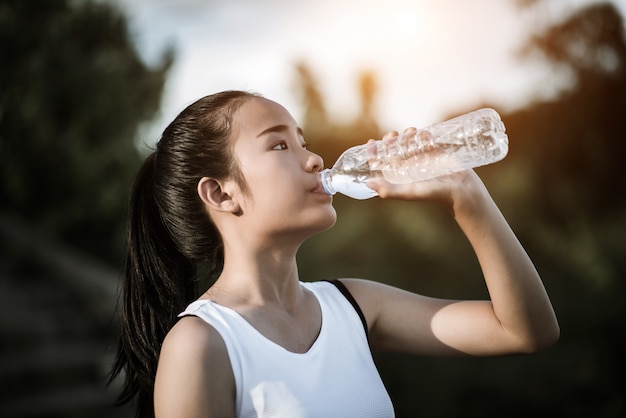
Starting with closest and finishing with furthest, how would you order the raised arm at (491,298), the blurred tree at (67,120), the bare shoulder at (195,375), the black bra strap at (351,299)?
the bare shoulder at (195,375) < the raised arm at (491,298) < the black bra strap at (351,299) < the blurred tree at (67,120)

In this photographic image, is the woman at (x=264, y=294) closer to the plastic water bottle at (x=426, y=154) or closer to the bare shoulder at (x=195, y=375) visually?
the bare shoulder at (x=195, y=375)

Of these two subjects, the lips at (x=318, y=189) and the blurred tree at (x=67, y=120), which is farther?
the blurred tree at (x=67, y=120)

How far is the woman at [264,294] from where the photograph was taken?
1299 millimetres

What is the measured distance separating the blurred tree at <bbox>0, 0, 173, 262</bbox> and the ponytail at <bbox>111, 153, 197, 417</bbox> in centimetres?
473

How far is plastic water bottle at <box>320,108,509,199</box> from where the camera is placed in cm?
147

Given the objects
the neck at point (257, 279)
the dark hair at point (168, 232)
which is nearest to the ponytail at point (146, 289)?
the dark hair at point (168, 232)

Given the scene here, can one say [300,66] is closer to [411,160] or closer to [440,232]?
[440,232]

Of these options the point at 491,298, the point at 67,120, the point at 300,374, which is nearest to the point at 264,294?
the point at 300,374

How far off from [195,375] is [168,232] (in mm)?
548

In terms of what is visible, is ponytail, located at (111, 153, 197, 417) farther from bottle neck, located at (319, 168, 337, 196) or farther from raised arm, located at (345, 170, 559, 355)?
raised arm, located at (345, 170, 559, 355)

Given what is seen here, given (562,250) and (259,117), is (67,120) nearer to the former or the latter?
(562,250)

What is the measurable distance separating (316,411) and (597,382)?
2.60 metres

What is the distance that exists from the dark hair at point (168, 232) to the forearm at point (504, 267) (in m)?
0.57

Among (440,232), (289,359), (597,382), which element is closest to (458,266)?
(440,232)
